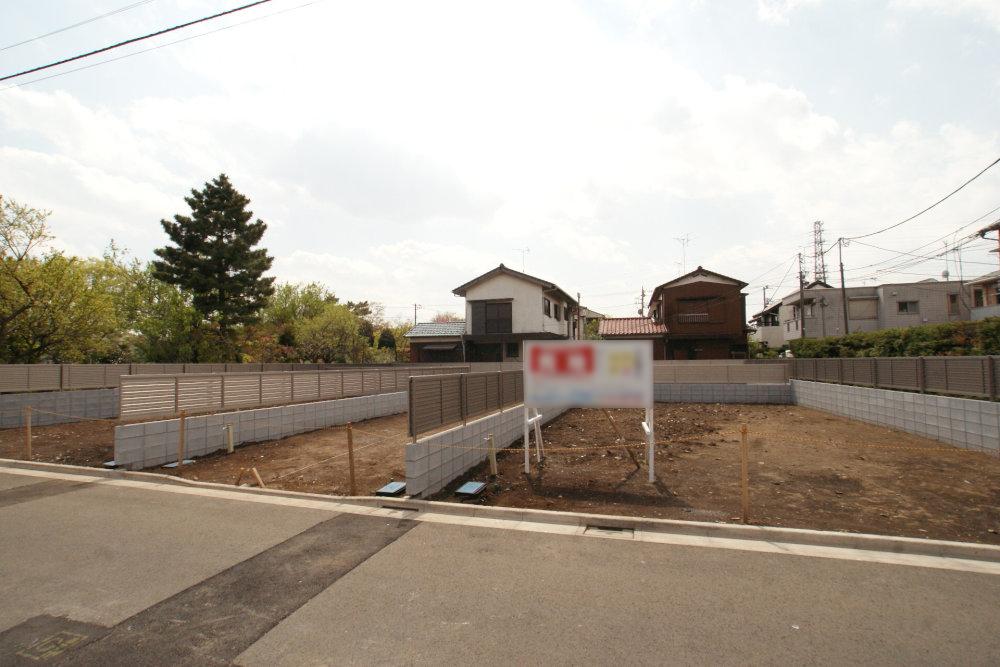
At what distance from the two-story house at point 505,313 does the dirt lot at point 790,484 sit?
19960 mm

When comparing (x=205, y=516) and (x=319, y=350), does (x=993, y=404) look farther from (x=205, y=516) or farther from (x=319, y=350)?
(x=319, y=350)

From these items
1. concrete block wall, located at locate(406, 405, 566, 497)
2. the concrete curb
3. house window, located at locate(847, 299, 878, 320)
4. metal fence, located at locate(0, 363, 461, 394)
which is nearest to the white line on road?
the concrete curb

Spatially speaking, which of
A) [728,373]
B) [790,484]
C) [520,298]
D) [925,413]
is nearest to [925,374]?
[925,413]

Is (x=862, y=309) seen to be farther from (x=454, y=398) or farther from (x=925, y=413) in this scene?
(x=454, y=398)

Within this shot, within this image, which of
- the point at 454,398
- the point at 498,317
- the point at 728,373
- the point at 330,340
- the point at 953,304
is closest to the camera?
the point at 454,398

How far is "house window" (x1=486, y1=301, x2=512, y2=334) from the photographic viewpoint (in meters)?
31.6

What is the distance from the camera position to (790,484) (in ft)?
23.3

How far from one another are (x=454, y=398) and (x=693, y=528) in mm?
4157

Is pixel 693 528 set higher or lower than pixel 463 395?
lower

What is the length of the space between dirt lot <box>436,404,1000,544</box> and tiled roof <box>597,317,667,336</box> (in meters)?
21.7

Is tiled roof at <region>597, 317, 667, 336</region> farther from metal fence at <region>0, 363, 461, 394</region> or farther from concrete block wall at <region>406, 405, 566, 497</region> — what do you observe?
metal fence at <region>0, 363, 461, 394</region>

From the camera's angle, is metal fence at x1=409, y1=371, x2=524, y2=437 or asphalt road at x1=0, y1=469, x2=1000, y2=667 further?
metal fence at x1=409, y1=371, x2=524, y2=437

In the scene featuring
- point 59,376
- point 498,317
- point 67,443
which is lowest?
point 67,443

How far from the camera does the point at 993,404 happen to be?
8.41 m
